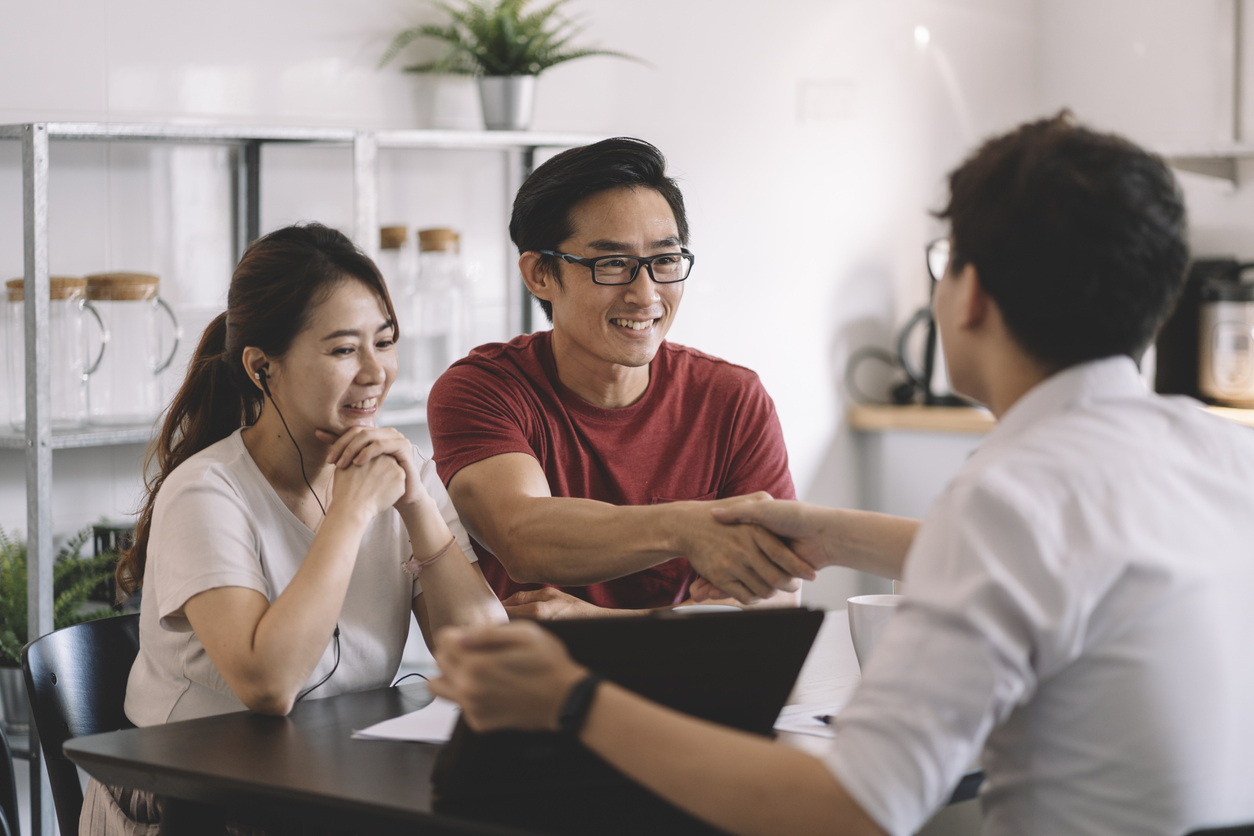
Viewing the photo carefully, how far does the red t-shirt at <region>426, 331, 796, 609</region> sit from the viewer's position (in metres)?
1.94

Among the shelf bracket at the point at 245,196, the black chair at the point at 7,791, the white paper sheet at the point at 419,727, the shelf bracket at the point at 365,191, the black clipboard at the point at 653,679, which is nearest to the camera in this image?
the black clipboard at the point at 653,679

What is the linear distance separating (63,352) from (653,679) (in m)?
1.86

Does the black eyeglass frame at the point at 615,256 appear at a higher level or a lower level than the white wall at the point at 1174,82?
lower

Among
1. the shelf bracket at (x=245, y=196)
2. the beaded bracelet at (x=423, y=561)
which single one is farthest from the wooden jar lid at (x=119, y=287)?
the beaded bracelet at (x=423, y=561)

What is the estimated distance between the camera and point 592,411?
203 centimetres

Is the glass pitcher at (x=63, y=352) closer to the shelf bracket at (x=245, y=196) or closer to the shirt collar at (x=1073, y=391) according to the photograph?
the shelf bracket at (x=245, y=196)

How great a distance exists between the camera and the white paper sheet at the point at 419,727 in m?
1.24

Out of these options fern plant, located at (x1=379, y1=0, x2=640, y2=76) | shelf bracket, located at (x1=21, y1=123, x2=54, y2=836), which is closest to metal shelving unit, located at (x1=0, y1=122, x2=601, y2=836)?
shelf bracket, located at (x1=21, y1=123, x2=54, y2=836)

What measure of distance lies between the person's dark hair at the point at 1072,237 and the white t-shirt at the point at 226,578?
95cm

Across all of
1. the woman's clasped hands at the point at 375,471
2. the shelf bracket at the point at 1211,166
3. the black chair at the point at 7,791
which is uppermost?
the shelf bracket at the point at 1211,166

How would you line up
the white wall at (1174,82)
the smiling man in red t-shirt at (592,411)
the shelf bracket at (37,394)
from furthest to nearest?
the white wall at (1174,82) → the shelf bracket at (37,394) → the smiling man in red t-shirt at (592,411)

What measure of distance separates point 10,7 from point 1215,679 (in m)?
A: 2.46

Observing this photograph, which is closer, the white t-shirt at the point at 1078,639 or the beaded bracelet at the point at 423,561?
the white t-shirt at the point at 1078,639

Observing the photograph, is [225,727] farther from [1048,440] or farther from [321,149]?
[321,149]
